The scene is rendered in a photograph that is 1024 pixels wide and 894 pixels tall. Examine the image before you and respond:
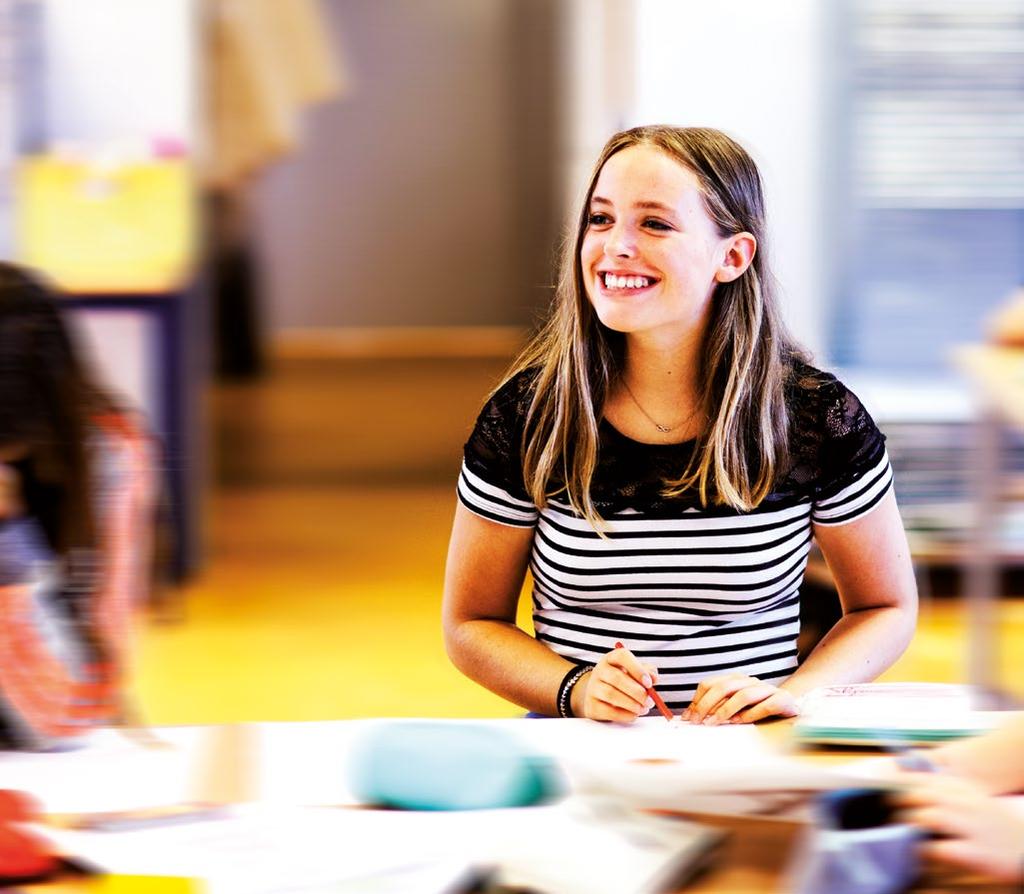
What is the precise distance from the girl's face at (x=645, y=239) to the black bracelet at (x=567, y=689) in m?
0.31

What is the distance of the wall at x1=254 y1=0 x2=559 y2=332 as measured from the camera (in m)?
8.55

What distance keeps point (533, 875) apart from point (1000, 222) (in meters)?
3.69

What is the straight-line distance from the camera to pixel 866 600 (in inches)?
60.0

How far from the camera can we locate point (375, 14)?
28.0ft

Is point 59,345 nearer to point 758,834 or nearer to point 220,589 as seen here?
point 758,834

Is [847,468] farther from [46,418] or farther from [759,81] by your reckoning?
[759,81]

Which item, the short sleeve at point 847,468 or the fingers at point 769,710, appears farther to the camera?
the short sleeve at point 847,468

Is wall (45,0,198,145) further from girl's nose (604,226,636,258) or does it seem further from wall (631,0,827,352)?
girl's nose (604,226,636,258)

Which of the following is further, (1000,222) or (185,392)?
(1000,222)

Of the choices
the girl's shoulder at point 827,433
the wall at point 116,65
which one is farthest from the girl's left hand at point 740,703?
the wall at point 116,65

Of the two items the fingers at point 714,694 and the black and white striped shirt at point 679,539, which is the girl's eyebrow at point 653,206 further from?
the fingers at point 714,694

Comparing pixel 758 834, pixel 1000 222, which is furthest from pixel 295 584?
pixel 758 834

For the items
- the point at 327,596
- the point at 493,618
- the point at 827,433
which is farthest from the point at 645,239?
the point at 327,596

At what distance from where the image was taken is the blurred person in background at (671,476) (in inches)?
57.6
